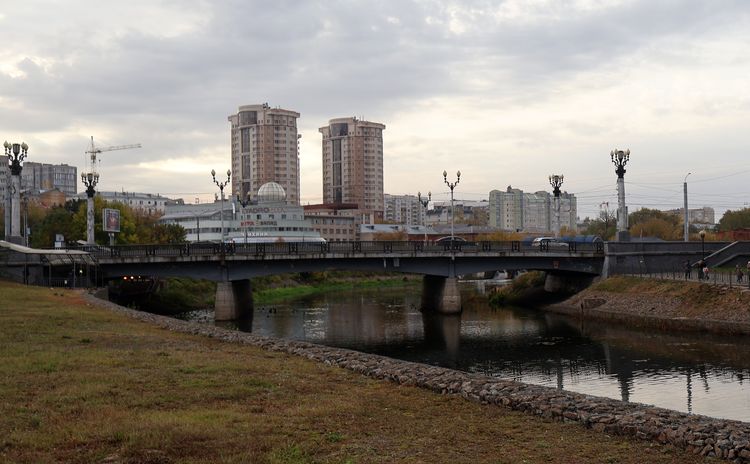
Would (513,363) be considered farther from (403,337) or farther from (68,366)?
(68,366)

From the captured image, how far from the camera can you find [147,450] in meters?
14.1

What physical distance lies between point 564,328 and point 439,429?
49887 millimetres

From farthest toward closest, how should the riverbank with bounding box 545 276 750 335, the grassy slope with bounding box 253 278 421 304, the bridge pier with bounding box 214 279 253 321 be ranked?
the grassy slope with bounding box 253 278 421 304 → the bridge pier with bounding box 214 279 253 321 → the riverbank with bounding box 545 276 750 335

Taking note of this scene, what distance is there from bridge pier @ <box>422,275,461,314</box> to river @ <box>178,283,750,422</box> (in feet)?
6.10

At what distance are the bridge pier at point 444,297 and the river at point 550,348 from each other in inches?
73.2

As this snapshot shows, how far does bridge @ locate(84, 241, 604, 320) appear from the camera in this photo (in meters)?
73.6

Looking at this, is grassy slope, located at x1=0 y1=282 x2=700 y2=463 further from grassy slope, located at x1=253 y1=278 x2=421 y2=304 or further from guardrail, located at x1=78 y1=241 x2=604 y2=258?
grassy slope, located at x1=253 y1=278 x2=421 y2=304

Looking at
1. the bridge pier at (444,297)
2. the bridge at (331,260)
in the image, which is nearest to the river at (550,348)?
the bridge pier at (444,297)

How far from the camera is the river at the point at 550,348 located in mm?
35125

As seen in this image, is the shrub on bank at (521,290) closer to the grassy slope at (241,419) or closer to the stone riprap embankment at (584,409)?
the stone riprap embankment at (584,409)

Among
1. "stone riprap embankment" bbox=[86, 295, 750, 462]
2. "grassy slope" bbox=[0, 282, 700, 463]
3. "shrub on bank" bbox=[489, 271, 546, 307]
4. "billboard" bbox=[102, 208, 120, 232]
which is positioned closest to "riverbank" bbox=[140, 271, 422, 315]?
"billboard" bbox=[102, 208, 120, 232]

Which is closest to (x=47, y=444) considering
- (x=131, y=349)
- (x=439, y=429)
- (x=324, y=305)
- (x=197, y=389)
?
(x=197, y=389)

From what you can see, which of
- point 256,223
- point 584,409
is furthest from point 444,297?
point 256,223

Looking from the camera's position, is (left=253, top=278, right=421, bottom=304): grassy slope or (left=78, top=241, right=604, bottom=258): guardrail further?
(left=253, top=278, right=421, bottom=304): grassy slope
